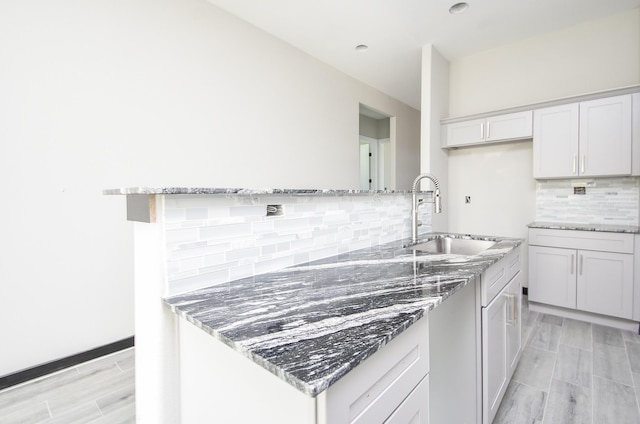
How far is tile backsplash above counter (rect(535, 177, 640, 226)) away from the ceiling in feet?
5.47

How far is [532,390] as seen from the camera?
1.77m

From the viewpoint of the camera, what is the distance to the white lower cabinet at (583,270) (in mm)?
2543

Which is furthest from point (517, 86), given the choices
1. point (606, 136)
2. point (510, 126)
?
point (606, 136)

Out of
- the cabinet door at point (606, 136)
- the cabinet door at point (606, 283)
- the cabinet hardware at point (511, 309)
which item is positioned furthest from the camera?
the cabinet door at point (606, 136)

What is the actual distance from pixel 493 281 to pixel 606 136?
2.50 meters

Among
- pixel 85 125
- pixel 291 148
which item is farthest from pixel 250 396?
pixel 291 148

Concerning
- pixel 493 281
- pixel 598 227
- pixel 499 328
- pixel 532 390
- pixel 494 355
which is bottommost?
pixel 532 390

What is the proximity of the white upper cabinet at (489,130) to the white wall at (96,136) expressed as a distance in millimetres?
2324

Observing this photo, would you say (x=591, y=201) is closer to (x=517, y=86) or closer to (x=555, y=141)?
(x=555, y=141)

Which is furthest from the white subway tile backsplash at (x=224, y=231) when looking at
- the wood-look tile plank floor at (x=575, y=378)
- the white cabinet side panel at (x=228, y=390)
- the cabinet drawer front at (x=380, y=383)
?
the wood-look tile plank floor at (x=575, y=378)

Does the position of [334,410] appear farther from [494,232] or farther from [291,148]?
[494,232]

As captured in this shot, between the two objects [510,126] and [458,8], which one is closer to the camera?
[458,8]

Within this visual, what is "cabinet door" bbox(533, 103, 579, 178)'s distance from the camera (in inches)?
115

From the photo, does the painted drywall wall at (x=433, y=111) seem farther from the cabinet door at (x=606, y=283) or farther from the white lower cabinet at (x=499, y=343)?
the white lower cabinet at (x=499, y=343)
